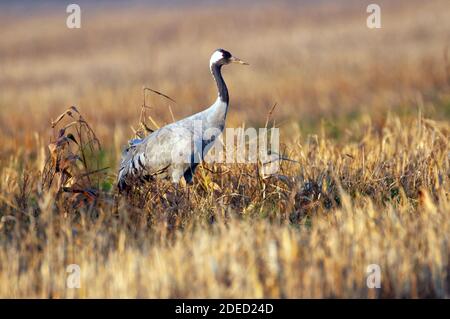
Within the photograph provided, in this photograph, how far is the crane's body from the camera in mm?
7285

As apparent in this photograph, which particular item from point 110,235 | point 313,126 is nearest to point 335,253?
point 110,235

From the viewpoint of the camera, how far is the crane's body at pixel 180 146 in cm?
729

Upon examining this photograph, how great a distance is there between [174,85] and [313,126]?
14.0ft

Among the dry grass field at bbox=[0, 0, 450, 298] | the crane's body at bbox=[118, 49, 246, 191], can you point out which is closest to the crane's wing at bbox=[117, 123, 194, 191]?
the crane's body at bbox=[118, 49, 246, 191]

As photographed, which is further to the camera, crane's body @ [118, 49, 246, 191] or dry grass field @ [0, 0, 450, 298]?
crane's body @ [118, 49, 246, 191]

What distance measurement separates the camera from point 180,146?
728cm

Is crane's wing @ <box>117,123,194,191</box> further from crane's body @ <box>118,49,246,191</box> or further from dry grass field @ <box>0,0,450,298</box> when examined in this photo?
dry grass field @ <box>0,0,450,298</box>

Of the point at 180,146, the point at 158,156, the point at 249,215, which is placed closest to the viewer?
the point at 249,215

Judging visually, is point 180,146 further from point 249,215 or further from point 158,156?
point 249,215

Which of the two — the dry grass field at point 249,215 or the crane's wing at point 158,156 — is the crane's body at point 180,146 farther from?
the dry grass field at point 249,215

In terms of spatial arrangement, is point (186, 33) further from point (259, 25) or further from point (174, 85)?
point (174, 85)

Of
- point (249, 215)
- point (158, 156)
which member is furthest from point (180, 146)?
point (249, 215)

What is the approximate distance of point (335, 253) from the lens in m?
5.24

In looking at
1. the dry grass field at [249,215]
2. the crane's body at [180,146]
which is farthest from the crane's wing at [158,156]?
the dry grass field at [249,215]
